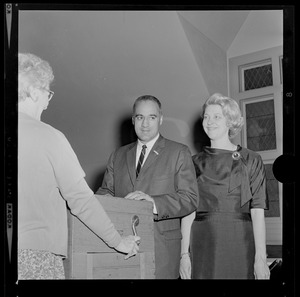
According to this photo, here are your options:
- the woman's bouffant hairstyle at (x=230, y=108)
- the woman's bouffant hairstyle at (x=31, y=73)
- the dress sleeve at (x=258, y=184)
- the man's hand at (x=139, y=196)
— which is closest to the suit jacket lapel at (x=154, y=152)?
the man's hand at (x=139, y=196)

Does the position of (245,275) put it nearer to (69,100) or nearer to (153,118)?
(153,118)

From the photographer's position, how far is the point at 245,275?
2.08 m

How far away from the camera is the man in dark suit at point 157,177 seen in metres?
2.10

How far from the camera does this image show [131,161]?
219 centimetres

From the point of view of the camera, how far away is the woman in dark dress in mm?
2105

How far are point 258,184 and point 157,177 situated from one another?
1.30ft

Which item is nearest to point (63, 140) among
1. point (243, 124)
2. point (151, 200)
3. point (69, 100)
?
point (69, 100)

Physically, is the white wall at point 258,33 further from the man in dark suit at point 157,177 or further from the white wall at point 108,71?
the man in dark suit at point 157,177

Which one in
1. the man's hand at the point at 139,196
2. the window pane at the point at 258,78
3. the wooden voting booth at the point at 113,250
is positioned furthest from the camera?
the window pane at the point at 258,78

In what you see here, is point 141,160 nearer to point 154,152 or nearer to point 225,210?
point 154,152

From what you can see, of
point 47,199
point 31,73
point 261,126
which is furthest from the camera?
point 261,126

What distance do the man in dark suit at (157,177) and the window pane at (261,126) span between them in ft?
0.84

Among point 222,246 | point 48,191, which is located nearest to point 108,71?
point 48,191
